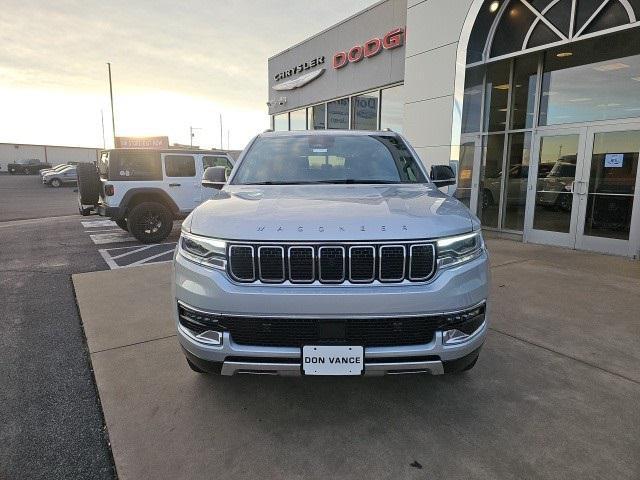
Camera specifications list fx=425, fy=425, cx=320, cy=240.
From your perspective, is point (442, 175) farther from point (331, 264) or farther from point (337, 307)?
point (337, 307)

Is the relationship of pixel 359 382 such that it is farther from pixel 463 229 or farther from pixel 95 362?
pixel 95 362

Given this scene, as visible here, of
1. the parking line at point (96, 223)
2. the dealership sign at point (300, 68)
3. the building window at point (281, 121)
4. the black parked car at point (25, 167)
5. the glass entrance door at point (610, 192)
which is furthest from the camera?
the black parked car at point (25, 167)

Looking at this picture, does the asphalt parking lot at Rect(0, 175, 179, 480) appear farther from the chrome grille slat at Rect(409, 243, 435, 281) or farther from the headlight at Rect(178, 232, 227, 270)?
the chrome grille slat at Rect(409, 243, 435, 281)

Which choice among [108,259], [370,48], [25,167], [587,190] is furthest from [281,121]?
[25,167]

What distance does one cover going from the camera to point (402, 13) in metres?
10.7

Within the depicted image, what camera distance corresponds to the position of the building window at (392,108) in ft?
36.8

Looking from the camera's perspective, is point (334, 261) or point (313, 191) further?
point (313, 191)

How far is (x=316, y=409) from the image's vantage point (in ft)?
8.80

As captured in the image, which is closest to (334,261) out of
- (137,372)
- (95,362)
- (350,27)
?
(137,372)

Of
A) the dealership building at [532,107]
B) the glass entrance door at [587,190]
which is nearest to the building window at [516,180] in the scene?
the dealership building at [532,107]

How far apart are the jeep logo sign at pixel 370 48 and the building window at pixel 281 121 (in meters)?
4.10

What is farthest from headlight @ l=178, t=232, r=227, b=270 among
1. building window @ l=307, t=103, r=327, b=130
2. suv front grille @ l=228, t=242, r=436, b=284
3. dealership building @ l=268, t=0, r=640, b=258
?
building window @ l=307, t=103, r=327, b=130

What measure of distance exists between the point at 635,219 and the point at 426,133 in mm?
4225

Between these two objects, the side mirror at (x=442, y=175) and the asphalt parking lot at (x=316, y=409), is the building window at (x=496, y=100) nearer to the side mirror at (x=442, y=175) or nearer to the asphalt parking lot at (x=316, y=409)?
the asphalt parking lot at (x=316, y=409)
